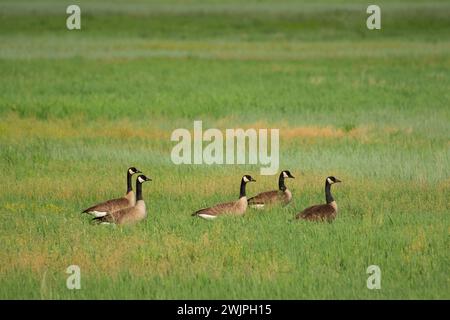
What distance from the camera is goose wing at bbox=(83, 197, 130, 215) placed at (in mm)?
17422

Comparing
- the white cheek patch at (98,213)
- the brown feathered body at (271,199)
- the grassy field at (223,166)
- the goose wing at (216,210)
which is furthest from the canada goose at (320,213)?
the white cheek patch at (98,213)

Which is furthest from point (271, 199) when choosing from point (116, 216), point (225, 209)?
point (116, 216)

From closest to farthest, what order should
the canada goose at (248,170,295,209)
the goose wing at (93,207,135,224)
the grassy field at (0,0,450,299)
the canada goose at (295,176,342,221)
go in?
the grassy field at (0,0,450,299) → the goose wing at (93,207,135,224) → the canada goose at (295,176,342,221) → the canada goose at (248,170,295,209)

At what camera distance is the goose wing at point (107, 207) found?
1742 cm

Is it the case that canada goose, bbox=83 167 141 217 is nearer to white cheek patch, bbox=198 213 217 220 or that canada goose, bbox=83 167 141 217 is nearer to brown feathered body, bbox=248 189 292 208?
white cheek patch, bbox=198 213 217 220

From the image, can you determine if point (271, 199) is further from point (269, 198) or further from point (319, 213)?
point (319, 213)

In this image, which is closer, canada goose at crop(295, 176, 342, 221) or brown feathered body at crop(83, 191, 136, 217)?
canada goose at crop(295, 176, 342, 221)

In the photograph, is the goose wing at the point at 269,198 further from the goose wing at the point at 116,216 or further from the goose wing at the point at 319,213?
the goose wing at the point at 116,216

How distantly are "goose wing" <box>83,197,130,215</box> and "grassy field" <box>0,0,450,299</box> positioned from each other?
28 cm

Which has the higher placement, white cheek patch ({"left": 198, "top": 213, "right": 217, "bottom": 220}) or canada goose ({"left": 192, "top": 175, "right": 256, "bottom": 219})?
canada goose ({"left": 192, "top": 175, "right": 256, "bottom": 219})

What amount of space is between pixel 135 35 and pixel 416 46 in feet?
62.8

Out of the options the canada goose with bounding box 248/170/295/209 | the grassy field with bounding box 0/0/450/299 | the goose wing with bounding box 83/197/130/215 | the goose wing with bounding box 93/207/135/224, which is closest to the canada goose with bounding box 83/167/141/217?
the goose wing with bounding box 83/197/130/215

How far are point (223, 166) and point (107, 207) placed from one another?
21.8ft

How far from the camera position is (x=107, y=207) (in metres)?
Result: 17.5
